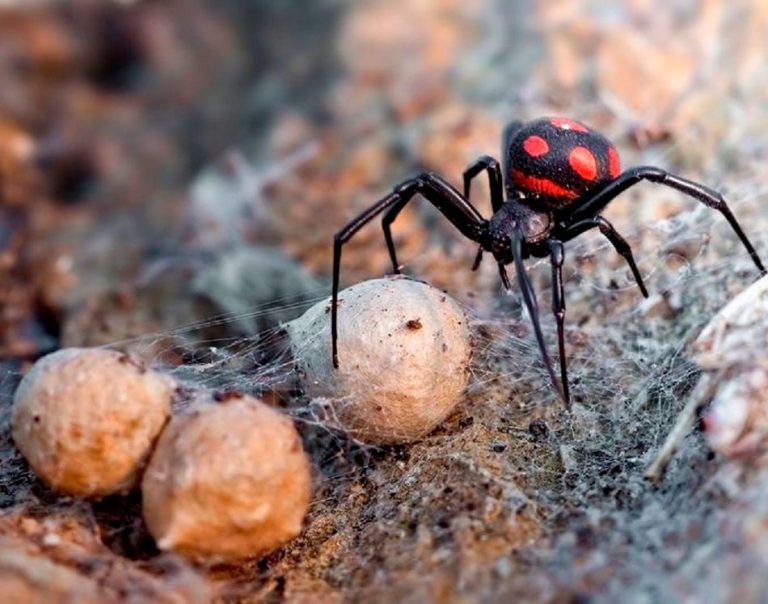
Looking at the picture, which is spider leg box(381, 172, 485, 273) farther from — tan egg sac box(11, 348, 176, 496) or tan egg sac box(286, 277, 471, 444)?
tan egg sac box(11, 348, 176, 496)

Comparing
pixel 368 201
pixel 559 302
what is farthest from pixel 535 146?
pixel 368 201

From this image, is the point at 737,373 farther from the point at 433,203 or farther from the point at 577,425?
the point at 433,203

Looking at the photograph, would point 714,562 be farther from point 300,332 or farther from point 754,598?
point 300,332

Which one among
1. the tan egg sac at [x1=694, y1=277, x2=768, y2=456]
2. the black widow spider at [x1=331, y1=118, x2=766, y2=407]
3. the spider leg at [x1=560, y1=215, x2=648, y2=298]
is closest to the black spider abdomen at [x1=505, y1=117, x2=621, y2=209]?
the black widow spider at [x1=331, y1=118, x2=766, y2=407]

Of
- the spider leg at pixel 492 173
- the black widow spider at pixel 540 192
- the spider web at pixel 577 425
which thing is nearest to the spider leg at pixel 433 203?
the black widow spider at pixel 540 192

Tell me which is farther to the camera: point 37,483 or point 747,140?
point 747,140

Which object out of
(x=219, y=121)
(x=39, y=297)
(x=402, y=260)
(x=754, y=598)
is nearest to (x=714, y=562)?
(x=754, y=598)
